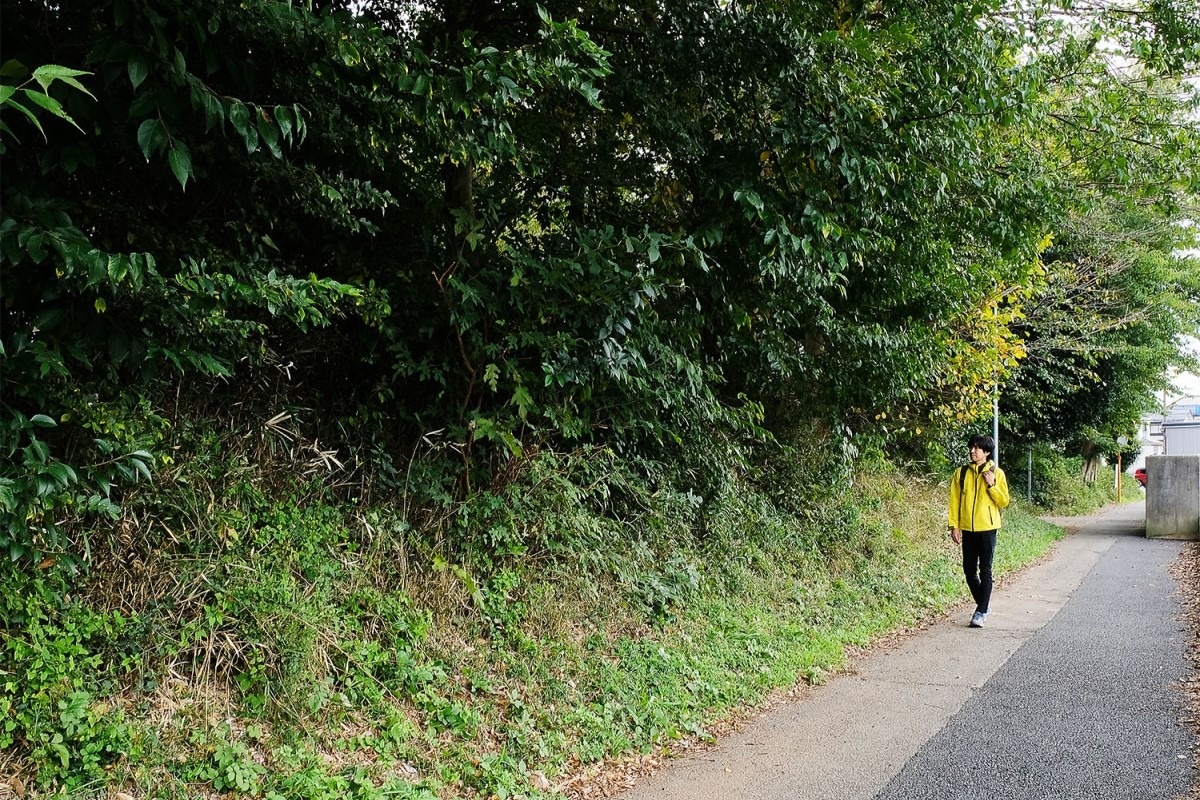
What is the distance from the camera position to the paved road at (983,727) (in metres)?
4.43

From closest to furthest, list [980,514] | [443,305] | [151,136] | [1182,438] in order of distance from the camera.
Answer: [151,136]
[443,305]
[980,514]
[1182,438]

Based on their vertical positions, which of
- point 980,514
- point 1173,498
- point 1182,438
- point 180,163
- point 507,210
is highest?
point 507,210

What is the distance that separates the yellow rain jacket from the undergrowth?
192 centimetres

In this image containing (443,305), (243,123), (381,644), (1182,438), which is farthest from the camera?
(1182,438)

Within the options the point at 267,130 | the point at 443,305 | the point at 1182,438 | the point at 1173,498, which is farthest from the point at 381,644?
the point at 1182,438

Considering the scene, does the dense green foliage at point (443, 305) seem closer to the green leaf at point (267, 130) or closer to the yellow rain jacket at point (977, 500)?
the green leaf at point (267, 130)

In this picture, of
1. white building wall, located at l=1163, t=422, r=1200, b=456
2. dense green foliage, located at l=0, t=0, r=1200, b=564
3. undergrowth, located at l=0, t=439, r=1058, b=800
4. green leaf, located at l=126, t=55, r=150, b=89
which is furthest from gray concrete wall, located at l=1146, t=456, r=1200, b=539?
green leaf, located at l=126, t=55, r=150, b=89

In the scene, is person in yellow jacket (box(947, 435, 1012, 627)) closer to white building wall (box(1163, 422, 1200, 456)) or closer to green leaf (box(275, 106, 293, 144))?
green leaf (box(275, 106, 293, 144))

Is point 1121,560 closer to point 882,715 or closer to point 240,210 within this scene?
point 882,715

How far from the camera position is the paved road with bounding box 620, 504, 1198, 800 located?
14.5ft

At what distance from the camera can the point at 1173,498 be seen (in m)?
17.3

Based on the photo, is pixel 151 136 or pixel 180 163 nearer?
pixel 180 163

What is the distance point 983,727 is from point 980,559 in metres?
3.59

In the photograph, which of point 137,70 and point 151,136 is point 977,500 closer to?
point 151,136
